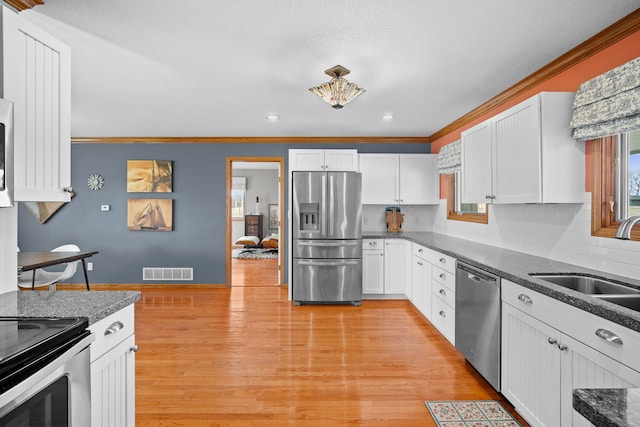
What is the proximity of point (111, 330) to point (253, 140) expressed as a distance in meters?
4.31

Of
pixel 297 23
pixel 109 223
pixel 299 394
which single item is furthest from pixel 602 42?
pixel 109 223

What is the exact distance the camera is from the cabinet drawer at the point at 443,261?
3143 mm

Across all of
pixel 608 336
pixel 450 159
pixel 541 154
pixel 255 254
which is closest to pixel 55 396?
pixel 608 336

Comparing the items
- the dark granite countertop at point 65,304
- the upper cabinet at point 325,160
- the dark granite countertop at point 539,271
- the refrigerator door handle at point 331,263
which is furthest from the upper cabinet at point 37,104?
the upper cabinet at point 325,160

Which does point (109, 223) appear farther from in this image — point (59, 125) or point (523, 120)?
point (523, 120)

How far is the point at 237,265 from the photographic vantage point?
24.1ft

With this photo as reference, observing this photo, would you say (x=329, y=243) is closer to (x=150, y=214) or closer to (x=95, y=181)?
(x=150, y=214)

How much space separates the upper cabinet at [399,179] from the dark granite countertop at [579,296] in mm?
777

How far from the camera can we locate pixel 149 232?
557 cm

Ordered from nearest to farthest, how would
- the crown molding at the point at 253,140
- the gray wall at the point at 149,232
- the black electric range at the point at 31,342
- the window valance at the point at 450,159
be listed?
the black electric range at the point at 31,342, the window valance at the point at 450,159, the crown molding at the point at 253,140, the gray wall at the point at 149,232

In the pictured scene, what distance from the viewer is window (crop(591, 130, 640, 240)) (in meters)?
2.19

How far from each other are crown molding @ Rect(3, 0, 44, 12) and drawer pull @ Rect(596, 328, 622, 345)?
3143 mm

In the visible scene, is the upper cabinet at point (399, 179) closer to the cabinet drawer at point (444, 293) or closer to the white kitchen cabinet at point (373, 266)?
the white kitchen cabinet at point (373, 266)

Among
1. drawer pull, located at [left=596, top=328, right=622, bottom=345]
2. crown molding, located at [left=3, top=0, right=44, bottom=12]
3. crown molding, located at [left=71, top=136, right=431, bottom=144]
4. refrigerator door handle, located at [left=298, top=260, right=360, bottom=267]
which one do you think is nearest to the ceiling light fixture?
crown molding, located at [left=3, top=0, right=44, bottom=12]
